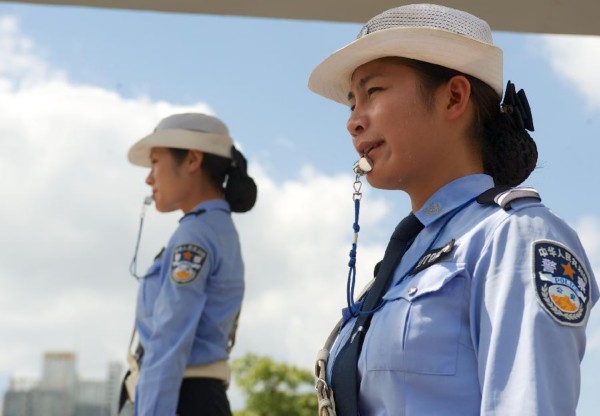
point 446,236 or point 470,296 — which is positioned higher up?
point 446,236

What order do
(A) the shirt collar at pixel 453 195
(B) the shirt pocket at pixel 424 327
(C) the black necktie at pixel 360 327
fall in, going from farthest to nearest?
(A) the shirt collar at pixel 453 195 → (C) the black necktie at pixel 360 327 → (B) the shirt pocket at pixel 424 327

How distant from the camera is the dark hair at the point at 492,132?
1.82 metres

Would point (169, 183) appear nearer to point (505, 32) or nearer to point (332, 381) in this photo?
point (505, 32)

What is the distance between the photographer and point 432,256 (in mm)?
1683

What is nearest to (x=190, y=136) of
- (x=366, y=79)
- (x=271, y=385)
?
(x=366, y=79)

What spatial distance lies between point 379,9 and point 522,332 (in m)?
2.33

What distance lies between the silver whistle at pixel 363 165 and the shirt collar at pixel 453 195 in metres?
0.11

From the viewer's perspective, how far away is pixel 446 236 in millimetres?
1722

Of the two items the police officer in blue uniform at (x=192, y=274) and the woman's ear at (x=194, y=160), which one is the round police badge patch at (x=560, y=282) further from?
the woman's ear at (x=194, y=160)

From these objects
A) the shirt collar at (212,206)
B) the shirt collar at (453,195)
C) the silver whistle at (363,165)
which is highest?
the shirt collar at (212,206)

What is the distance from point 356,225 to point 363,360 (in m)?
0.31

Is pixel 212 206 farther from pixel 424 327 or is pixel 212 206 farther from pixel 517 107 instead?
pixel 424 327

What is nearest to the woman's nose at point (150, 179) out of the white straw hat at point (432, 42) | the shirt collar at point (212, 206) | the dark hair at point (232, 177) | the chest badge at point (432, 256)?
the dark hair at point (232, 177)

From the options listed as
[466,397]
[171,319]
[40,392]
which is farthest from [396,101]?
[40,392]
